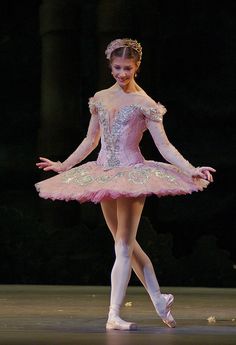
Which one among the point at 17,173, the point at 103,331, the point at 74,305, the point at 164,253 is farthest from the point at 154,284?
the point at 17,173

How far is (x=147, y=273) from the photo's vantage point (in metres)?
8.80

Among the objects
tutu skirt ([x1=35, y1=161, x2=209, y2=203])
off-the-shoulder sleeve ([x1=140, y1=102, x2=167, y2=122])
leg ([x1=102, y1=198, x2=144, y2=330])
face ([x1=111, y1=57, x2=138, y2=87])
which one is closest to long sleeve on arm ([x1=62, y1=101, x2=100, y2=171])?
tutu skirt ([x1=35, y1=161, x2=209, y2=203])

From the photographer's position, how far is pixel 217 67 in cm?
1733

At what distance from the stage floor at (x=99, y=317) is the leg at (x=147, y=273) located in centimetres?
10

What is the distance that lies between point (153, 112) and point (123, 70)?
0.35 meters

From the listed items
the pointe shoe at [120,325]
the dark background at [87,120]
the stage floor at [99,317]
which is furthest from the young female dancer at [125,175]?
the dark background at [87,120]

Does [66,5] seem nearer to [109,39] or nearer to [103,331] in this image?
[109,39]

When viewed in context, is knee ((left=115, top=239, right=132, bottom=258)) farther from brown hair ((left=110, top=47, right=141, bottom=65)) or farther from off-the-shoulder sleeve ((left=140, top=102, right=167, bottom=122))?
brown hair ((left=110, top=47, right=141, bottom=65))

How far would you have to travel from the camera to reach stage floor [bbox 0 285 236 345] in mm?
7827

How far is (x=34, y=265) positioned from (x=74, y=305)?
355 cm

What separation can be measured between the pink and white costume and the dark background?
18.0ft

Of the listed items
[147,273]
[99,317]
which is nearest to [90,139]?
[147,273]

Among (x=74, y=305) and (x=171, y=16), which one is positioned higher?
(x=171, y=16)

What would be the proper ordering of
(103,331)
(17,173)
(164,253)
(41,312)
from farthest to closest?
(17,173) < (164,253) < (41,312) < (103,331)
